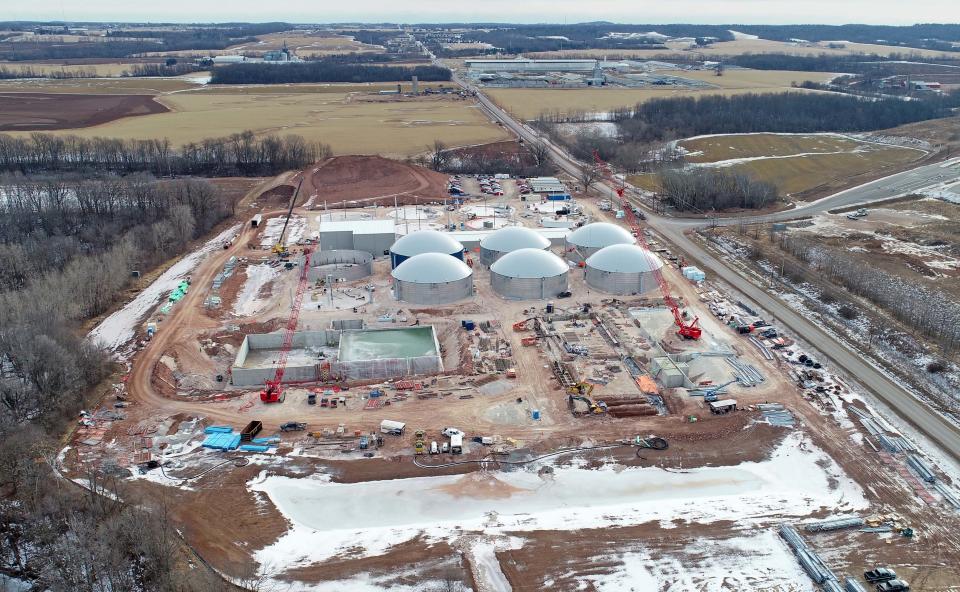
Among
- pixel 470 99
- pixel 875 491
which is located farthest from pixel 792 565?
pixel 470 99

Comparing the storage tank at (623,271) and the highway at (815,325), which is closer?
the highway at (815,325)

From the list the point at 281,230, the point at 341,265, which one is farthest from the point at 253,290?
the point at 281,230

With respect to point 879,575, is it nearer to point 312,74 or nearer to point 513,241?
point 513,241

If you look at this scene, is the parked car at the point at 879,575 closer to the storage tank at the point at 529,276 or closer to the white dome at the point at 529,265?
the storage tank at the point at 529,276

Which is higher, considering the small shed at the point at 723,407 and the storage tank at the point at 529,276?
the storage tank at the point at 529,276

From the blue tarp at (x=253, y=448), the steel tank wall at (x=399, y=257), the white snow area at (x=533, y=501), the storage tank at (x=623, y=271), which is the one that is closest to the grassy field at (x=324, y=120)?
the steel tank wall at (x=399, y=257)

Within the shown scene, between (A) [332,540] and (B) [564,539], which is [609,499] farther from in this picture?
(A) [332,540]
